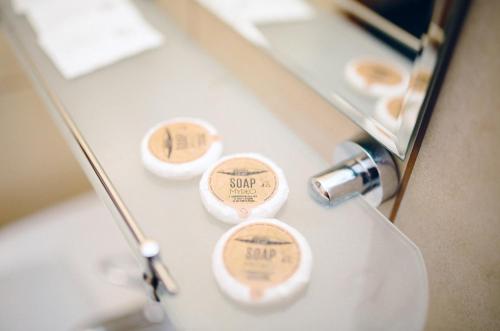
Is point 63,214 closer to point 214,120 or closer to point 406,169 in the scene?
point 214,120

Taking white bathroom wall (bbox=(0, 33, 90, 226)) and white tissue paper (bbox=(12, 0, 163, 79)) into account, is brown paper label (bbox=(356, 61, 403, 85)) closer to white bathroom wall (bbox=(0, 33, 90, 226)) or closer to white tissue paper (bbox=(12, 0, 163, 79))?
white tissue paper (bbox=(12, 0, 163, 79))

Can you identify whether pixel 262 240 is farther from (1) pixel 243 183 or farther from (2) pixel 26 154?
(2) pixel 26 154

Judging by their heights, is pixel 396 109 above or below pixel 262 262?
above

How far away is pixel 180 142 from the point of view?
1.93 feet

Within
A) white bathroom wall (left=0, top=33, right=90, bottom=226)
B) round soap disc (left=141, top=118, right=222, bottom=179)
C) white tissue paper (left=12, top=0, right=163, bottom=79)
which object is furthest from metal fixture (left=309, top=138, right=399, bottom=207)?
white bathroom wall (left=0, top=33, right=90, bottom=226)

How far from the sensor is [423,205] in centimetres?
49

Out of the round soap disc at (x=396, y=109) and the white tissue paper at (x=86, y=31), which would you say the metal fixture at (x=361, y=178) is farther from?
the white tissue paper at (x=86, y=31)

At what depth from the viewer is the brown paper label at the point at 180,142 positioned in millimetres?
569

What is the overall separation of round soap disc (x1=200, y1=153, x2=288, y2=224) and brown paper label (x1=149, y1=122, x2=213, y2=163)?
4cm

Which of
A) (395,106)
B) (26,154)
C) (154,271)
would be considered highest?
(395,106)

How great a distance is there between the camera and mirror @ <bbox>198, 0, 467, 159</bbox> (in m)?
0.44

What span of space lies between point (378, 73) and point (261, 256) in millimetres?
309

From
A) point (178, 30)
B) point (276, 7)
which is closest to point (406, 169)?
point (276, 7)

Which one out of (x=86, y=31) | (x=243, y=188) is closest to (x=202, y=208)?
(x=243, y=188)
